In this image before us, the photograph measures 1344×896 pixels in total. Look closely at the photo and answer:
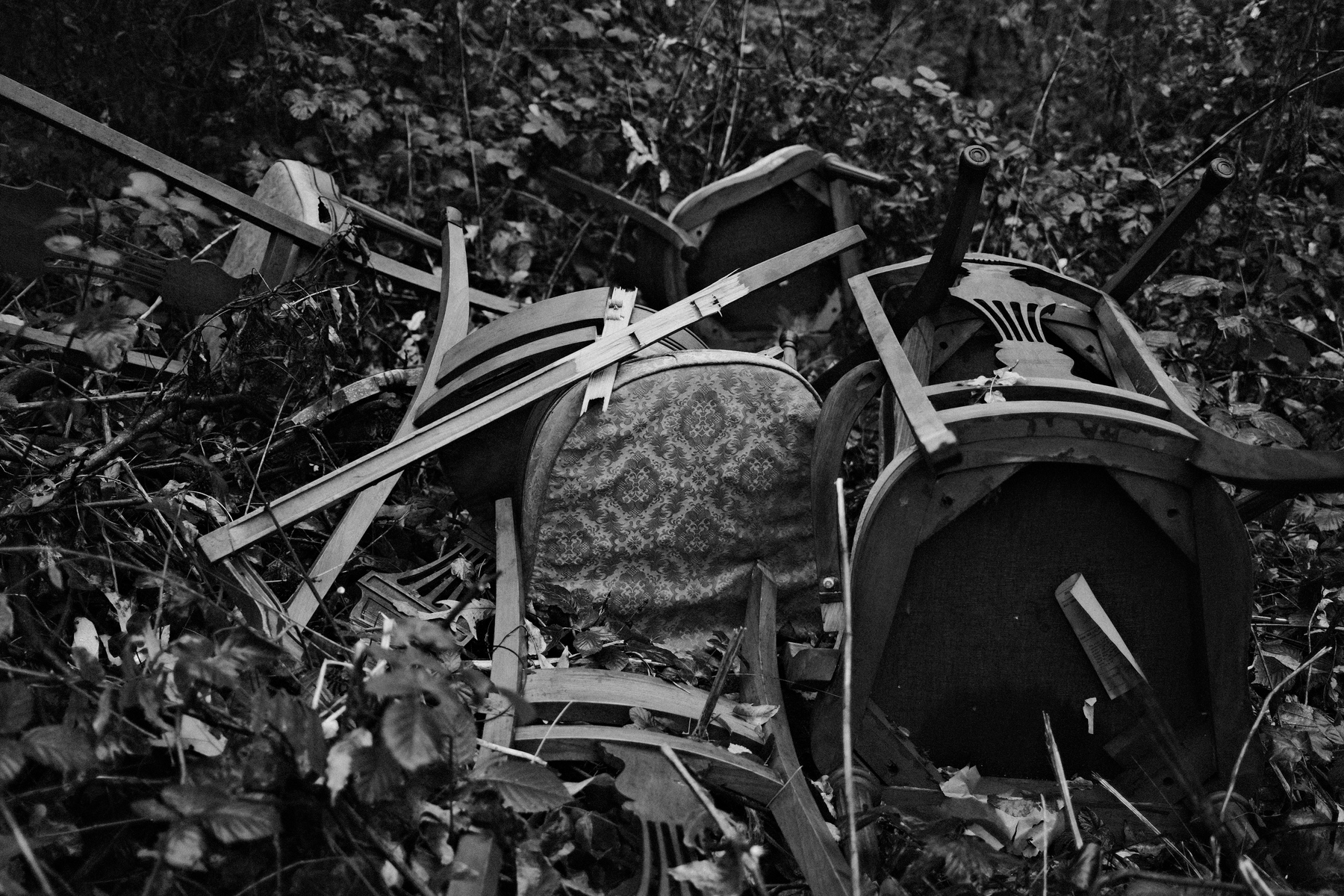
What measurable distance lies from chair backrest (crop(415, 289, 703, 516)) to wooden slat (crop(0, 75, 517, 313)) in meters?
0.69

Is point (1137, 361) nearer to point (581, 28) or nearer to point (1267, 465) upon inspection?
point (1267, 465)

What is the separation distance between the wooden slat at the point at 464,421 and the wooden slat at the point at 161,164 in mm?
862

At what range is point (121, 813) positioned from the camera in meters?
1.84

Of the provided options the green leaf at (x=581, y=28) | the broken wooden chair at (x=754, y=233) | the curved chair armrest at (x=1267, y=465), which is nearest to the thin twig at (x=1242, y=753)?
the curved chair armrest at (x=1267, y=465)

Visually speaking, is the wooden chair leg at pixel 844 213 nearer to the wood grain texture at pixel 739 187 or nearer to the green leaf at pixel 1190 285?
the wood grain texture at pixel 739 187

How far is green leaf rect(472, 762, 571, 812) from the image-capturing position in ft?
5.86

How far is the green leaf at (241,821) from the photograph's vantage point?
1566 mm

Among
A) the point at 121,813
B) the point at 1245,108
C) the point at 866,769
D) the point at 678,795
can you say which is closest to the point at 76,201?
the point at 121,813

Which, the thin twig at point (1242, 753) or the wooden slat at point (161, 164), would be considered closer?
the thin twig at point (1242, 753)

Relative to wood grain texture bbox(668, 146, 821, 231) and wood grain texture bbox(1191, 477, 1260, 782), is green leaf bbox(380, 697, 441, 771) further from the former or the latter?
wood grain texture bbox(668, 146, 821, 231)

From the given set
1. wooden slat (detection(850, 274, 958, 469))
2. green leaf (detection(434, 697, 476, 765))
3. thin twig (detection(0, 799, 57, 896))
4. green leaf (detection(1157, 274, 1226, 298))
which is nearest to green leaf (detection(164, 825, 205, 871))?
thin twig (detection(0, 799, 57, 896))

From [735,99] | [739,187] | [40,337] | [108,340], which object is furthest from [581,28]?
[108,340]

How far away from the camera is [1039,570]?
7.02 ft

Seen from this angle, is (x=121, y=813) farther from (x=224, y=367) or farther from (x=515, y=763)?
(x=224, y=367)
